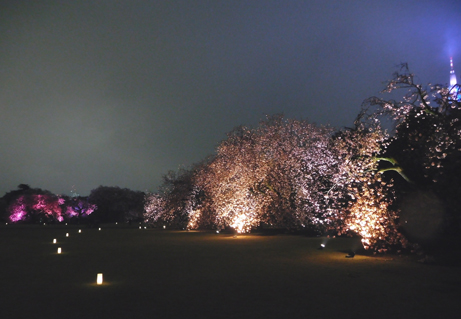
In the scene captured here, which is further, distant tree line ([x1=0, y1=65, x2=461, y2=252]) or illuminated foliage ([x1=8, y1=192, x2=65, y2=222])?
illuminated foliage ([x1=8, y1=192, x2=65, y2=222])

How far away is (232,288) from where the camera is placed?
11.5 meters

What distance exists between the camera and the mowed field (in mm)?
8891

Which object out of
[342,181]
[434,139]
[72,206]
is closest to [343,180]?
[342,181]

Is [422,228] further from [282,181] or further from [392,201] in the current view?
[282,181]

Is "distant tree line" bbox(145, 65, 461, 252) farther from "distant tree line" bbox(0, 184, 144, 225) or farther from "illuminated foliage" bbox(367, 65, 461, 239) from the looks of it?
"distant tree line" bbox(0, 184, 144, 225)

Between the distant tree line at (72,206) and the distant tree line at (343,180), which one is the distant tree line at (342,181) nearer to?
the distant tree line at (343,180)

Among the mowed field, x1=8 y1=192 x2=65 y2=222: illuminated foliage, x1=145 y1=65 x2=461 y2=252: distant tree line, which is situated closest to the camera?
the mowed field

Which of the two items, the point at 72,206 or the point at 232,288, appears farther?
the point at 72,206

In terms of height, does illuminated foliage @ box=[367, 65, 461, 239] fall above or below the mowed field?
above

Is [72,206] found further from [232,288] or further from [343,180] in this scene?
[232,288]

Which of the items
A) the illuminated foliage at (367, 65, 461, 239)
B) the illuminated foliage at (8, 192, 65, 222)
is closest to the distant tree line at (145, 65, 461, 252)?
the illuminated foliage at (367, 65, 461, 239)

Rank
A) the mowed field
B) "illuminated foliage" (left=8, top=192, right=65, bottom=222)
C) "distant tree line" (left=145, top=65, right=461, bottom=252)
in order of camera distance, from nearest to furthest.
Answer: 1. the mowed field
2. "distant tree line" (left=145, top=65, right=461, bottom=252)
3. "illuminated foliage" (left=8, top=192, right=65, bottom=222)

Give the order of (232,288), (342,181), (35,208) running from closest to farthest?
1. (232,288)
2. (342,181)
3. (35,208)

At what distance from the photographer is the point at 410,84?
1670 cm
